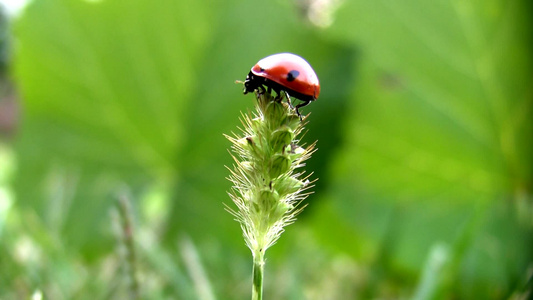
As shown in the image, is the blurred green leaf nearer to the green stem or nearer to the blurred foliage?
the blurred foliage

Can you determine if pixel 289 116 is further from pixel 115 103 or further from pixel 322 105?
pixel 115 103

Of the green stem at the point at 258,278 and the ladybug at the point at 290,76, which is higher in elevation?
the ladybug at the point at 290,76

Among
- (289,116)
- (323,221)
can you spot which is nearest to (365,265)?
(323,221)

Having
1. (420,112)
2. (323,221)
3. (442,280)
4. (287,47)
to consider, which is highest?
(287,47)

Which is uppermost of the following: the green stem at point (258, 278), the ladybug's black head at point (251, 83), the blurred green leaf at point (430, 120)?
the blurred green leaf at point (430, 120)

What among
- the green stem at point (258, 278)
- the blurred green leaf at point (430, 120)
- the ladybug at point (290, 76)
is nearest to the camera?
the green stem at point (258, 278)

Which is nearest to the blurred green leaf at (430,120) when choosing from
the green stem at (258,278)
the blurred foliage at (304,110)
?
the blurred foliage at (304,110)

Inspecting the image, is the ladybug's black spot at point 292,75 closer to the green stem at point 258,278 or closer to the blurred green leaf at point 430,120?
the green stem at point 258,278
